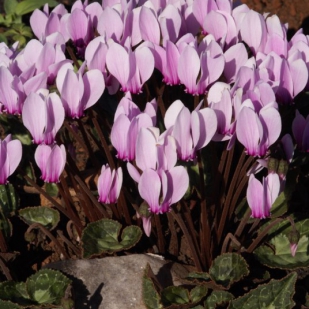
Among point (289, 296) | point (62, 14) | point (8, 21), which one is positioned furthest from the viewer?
point (8, 21)

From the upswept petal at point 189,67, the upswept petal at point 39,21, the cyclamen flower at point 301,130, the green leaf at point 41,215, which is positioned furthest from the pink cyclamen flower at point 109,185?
→ the upswept petal at point 39,21

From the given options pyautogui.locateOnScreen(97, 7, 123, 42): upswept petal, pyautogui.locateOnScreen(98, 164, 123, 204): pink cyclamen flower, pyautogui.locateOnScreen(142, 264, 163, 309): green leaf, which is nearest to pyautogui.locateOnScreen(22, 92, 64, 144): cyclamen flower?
pyautogui.locateOnScreen(98, 164, 123, 204): pink cyclamen flower

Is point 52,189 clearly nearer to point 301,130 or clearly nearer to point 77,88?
point 77,88

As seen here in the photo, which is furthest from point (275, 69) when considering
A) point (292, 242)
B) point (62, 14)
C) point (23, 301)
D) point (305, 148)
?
point (23, 301)

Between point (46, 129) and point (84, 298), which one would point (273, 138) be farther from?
point (84, 298)

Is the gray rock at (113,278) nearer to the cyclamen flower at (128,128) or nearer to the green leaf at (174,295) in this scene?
the green leaf at (174,295)

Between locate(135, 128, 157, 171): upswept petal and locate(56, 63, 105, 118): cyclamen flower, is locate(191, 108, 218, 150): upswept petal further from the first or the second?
locate(56, 63, 105, 118): cyclamen flower
